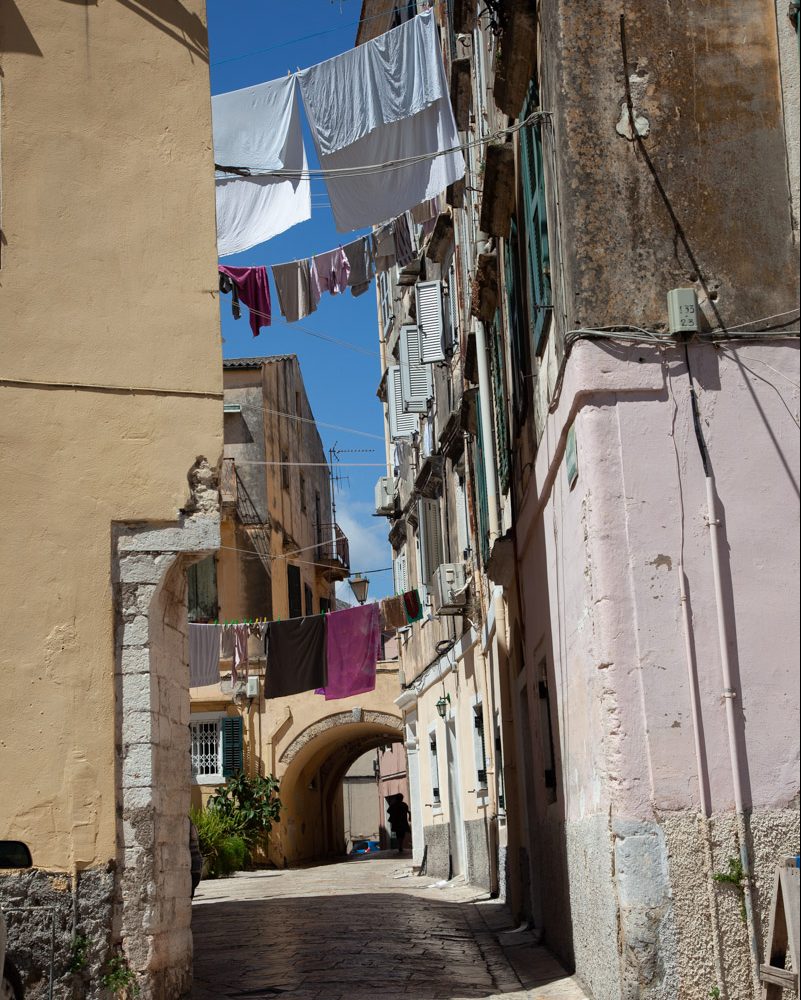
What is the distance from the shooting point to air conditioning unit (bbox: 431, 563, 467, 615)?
18547mm

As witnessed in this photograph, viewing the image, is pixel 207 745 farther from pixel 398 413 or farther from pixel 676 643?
pixel 676 643

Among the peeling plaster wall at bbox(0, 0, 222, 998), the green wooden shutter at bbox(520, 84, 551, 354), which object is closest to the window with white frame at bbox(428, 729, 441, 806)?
the peeling plaster wall at bbox(0, 0, 222, 998)

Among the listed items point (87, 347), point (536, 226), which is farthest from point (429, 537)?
point (87, 347)

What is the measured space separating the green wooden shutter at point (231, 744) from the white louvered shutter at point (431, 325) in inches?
392

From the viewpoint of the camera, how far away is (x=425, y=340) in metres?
21.7

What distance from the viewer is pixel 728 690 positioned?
6812 mm

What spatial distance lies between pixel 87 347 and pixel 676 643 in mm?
4421

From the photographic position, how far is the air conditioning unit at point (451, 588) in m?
18.5

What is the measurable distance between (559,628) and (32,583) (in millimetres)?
3604

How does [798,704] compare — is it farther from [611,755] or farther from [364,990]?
[364,990]

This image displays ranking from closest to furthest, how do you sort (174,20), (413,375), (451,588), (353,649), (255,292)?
(174,20)
(255,292)
(451,588)
(413,375)
(353,649)

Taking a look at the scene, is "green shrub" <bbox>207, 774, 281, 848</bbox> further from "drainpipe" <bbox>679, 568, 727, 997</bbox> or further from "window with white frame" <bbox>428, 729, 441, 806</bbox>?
"drainpipe" <bbox>679, 568, 727, 997</bbox>

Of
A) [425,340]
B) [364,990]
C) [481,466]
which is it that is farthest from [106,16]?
[425,340]

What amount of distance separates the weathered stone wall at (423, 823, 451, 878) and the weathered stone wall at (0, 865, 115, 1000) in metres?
13.9
